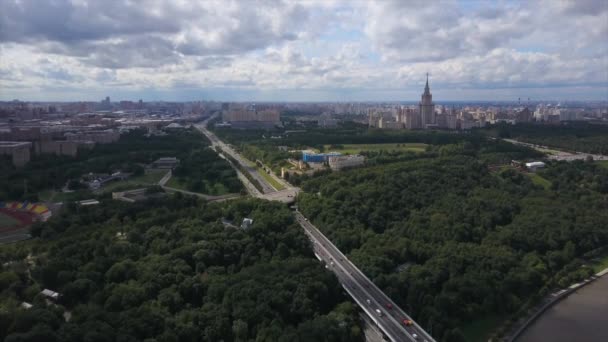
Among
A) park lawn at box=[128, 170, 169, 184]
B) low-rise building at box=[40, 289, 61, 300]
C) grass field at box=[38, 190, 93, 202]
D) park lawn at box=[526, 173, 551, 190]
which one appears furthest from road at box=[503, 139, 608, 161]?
low-rise building at box=[40, 289, 61, 300]

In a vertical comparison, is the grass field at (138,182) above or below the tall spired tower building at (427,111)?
below

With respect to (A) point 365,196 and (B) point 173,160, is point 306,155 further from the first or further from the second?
(A) point 365,196

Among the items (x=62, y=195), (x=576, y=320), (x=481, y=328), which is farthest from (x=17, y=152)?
(x=576, y=320)

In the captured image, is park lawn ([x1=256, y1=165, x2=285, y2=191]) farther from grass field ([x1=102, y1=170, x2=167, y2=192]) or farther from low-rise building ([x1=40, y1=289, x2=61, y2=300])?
low-rise building ([x1=40, y1=289, x2=61, y2=300])

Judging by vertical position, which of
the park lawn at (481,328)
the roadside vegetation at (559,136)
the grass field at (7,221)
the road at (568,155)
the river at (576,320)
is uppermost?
the roadside vegetation at (559,136)

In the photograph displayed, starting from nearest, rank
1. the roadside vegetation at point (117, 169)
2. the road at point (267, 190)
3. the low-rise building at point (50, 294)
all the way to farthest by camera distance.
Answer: the low-rise building at point (50, 294) → the road at point (267, 190) → the roadside vegetation at point (117, 169)

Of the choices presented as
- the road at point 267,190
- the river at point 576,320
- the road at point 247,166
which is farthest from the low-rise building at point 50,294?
the road at point 247,166

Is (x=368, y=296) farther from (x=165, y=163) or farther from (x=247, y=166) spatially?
(x=165, y=163)

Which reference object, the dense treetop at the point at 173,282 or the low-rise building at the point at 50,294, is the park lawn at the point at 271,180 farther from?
the low-rise building at the point at 50,294
